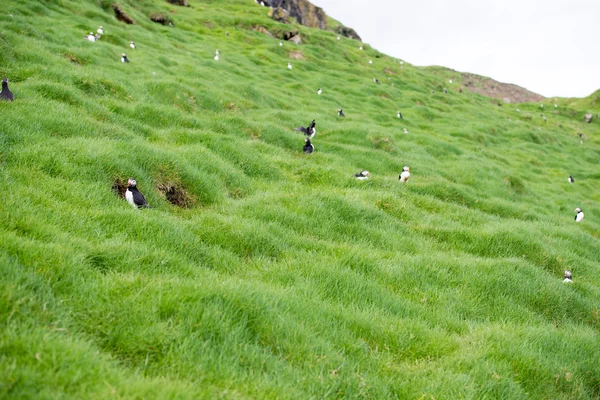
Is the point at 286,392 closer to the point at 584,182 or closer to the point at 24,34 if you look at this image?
the point at 24,34

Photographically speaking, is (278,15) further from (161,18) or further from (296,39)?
(161,18)

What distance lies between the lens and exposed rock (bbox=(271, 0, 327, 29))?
3654 inches

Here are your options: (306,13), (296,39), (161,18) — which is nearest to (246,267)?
(161,18)

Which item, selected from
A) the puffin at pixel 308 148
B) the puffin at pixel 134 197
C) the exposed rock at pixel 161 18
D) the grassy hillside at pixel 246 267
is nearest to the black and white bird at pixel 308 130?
the grassy hillside at pixel 246 267

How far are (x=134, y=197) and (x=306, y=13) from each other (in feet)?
315

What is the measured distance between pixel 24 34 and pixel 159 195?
17.0 meters

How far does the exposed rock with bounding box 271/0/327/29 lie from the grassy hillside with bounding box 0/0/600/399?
79548 mm

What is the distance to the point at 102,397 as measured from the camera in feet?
11.6

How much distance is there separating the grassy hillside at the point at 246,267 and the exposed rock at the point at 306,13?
261 feet

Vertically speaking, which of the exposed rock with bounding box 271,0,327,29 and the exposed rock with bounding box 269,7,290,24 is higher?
the exposed rock with bounding box 271,0,327,29

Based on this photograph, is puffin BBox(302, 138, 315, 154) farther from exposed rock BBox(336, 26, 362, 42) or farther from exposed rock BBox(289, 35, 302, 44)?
exposed rock BBox(336, 26, 362, 42)

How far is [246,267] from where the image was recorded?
7488mm

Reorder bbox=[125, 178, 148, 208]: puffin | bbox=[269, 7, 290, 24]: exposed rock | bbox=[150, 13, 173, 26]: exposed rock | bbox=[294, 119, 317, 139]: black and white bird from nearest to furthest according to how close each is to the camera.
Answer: bbox=[125, 178, 148, 208]: puffin
bbox=[294, 119, 317, 139]: black and white bird
bbox=[150, 13, 173, 26]: exposed rock
bbox=[269, 7, 290, 24]: exposed rock

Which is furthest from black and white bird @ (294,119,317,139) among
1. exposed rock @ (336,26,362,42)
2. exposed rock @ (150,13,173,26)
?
exposed rock @ (336,26,362,42)
